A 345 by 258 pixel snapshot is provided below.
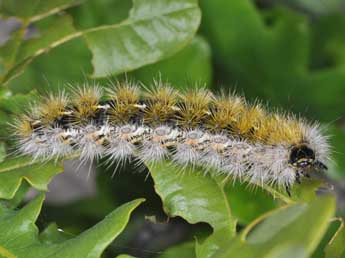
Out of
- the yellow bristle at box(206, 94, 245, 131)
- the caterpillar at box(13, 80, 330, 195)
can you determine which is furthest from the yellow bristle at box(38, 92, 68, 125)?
the yellow bristle at box(206, 94, 245, 131)

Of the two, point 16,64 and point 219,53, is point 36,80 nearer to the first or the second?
point 16,64

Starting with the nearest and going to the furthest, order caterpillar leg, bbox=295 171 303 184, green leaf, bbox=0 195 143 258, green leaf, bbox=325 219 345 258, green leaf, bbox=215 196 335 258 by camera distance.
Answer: green leaf, bbox=215 196 335 258 < green leaf, bbox=0 195 143 258 < green leaf, bbox=325 219 345 258 < caterpillar leg, bbox=295 171 303 184

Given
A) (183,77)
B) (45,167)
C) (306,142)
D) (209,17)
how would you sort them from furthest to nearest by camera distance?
(209,17) → (183,77) → (306,142) → (45,167)

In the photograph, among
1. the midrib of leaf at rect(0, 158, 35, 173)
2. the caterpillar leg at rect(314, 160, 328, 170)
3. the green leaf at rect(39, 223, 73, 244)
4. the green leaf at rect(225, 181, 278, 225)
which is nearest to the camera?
the green leaf at rect(39, 223, 73, 244)

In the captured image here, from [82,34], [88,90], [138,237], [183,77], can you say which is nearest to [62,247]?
[88,90]

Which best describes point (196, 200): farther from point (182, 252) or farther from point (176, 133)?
→ point (182, 252)

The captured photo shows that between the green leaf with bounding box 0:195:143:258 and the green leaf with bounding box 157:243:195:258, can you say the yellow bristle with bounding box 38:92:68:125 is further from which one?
the green leaf with bounding box 157:243:195:258

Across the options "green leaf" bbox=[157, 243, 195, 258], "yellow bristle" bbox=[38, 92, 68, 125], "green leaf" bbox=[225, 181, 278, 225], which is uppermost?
"yellow bristle" bbox=[38, 92, 68, 125]
